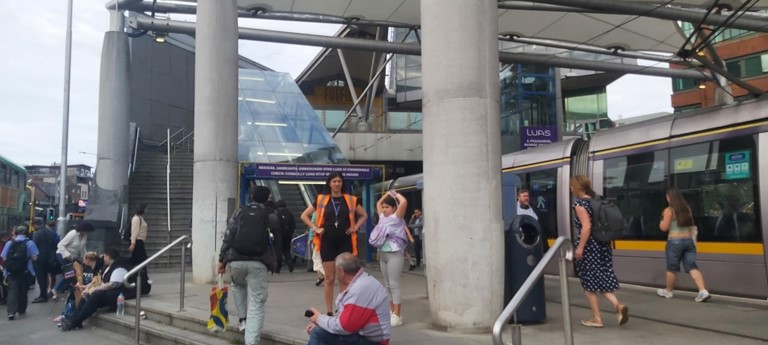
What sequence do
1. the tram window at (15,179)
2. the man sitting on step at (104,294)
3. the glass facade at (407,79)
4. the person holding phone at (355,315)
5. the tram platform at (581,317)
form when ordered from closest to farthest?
the person holding phone at (355,315) → the tram platform at (581,317) → the man sitting on step at (104,294) → the tram window at (15,179) → the glass facade at (407,79)

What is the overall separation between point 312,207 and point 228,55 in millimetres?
5898

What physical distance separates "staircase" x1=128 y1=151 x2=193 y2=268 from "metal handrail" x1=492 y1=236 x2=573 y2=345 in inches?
513

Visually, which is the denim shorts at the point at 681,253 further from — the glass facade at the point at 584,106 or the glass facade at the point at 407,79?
the glass facade at the point at 584,106

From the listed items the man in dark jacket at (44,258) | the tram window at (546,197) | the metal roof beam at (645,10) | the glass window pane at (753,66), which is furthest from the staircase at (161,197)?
the glass window pane at (753,66)

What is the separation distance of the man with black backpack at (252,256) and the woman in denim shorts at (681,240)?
18.3 ft

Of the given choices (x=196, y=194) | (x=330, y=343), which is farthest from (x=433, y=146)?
(x=196, y=194)

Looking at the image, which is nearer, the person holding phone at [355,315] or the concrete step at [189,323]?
the person holding phone at [355,315]

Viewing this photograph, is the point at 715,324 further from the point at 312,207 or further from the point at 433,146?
the point at 312,207

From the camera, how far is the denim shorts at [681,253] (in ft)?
27.8

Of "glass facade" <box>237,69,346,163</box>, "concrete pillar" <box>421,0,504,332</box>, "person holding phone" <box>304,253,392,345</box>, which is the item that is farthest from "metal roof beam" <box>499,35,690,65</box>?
"person holding phone" <box>304,253,392,345</box>

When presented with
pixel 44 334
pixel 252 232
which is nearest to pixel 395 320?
pixel 252 232

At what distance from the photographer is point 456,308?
6488 millimetres

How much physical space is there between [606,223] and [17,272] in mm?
9841

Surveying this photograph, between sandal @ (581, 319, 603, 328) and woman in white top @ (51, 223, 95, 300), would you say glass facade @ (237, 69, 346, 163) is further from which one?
sandal @ (581, 319, 603, 328)
